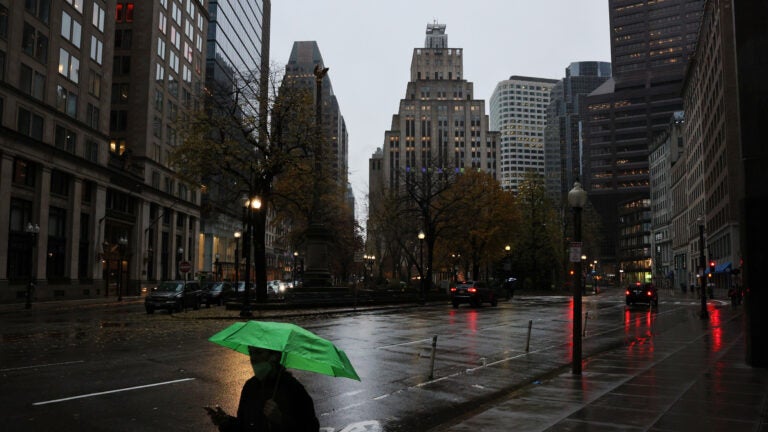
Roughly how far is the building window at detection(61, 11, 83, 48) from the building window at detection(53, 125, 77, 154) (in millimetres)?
7971

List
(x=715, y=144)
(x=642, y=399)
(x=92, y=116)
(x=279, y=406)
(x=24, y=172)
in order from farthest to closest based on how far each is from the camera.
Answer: (x=715, y=144), (x=92, y=116), (x=24, y=172), (x=642, y=399), (x=279, y=406)

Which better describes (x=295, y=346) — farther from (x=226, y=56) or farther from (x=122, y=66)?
(x=226, y=56)

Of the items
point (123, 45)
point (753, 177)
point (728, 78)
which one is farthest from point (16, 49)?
point (728, 78)

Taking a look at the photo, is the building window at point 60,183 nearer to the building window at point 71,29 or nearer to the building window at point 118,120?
the building window at point 71,29

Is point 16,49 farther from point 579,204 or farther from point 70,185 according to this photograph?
point 579,204

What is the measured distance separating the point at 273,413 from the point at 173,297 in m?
30.4

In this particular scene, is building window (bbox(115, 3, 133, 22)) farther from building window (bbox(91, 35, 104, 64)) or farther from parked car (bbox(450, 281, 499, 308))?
parked car (bbox(450, 281, 499, 308))

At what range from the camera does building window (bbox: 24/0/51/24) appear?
1788 inches

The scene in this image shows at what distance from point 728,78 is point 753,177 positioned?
2260 inches

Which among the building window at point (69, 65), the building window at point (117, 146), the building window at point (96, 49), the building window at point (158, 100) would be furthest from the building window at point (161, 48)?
the building window at point (69, 65)

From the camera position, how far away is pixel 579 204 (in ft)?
40.8

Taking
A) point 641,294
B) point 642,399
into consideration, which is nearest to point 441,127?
point 641,294

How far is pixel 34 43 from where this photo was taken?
46.1 m

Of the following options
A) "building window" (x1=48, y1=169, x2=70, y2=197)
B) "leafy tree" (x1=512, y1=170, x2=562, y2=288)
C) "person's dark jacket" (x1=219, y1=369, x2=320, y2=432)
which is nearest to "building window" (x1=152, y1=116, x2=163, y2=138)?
"building window" (x1=48, y1=169, x2=70, y2=197)
